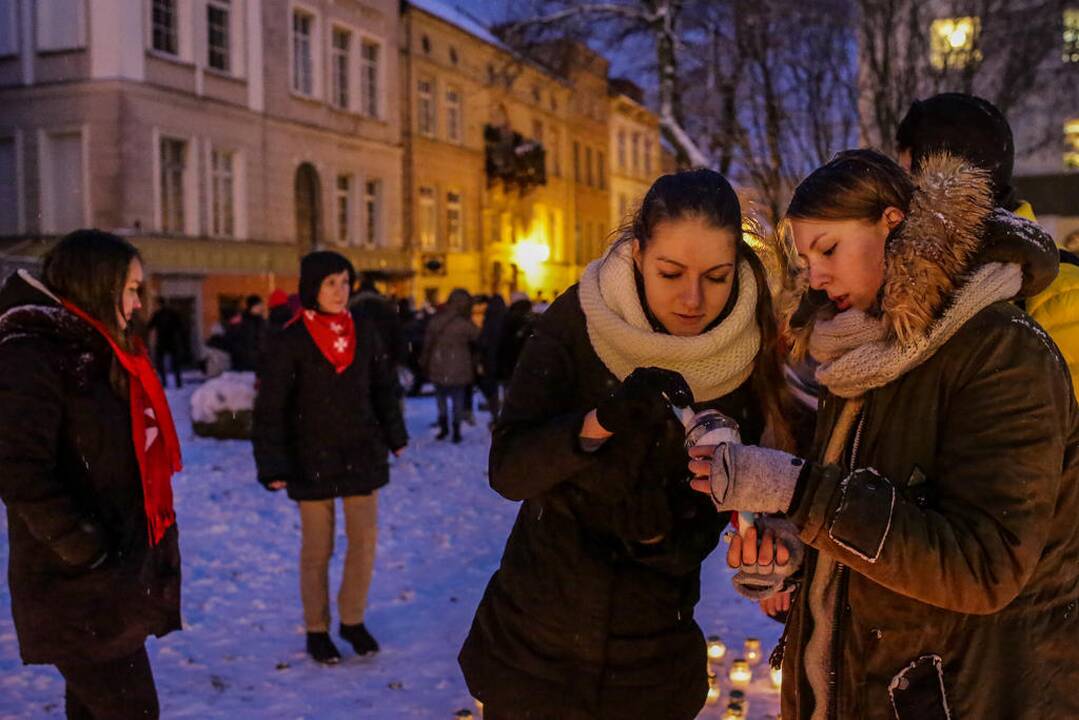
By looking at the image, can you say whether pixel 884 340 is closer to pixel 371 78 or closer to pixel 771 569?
pixel 771 569

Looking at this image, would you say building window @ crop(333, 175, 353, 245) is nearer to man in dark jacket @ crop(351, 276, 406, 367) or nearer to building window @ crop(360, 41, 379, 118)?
building window @ crop(360, 41, 379, 118)

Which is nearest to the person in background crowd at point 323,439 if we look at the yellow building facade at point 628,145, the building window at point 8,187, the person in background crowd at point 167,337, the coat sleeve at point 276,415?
the coat sleeve at point 276,415

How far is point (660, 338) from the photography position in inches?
88.7

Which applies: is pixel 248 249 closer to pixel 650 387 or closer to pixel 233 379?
pixel 233 379

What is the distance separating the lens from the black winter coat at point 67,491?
2883 millimetres

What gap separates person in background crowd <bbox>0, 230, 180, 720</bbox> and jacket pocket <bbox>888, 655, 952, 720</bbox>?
7.39ft

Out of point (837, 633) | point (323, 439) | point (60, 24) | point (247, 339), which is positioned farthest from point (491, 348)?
point (60, 24)

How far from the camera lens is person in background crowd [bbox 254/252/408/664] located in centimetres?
496

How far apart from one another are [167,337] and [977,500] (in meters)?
19.6

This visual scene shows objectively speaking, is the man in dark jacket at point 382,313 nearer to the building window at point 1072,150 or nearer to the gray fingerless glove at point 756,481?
the gray fingerless glove at point 756,481

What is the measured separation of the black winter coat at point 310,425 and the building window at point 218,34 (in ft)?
67.6

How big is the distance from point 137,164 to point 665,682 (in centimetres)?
2170

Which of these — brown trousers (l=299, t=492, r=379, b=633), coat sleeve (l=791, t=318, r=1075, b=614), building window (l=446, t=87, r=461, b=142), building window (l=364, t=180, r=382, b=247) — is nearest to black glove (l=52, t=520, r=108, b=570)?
brown trousers (l=299, t=492, r=379, b=633)

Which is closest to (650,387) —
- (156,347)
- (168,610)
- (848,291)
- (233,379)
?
(848,291)
